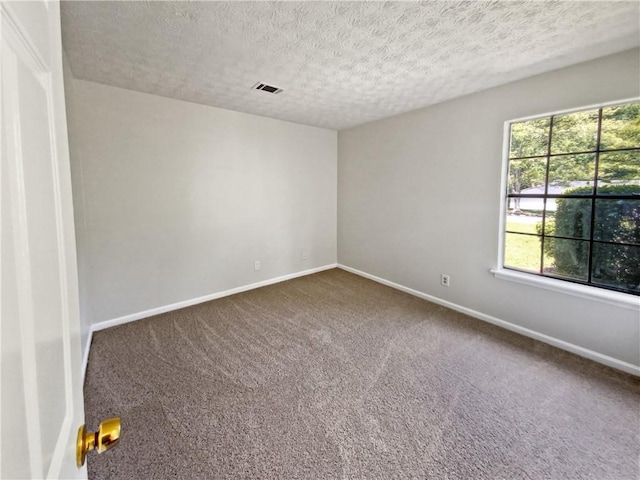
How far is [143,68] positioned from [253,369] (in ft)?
8.68

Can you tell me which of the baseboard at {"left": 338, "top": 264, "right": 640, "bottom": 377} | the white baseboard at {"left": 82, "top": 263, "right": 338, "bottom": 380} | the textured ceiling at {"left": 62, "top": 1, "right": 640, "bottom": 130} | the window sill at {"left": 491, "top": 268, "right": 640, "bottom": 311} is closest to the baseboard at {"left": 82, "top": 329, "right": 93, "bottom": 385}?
the white baseboard at {"left": 82, "top": 263, "right": 338, "bottom": 380}

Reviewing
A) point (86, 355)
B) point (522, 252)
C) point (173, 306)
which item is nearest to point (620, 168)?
point (522, 252)

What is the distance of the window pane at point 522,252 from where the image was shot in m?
2.70

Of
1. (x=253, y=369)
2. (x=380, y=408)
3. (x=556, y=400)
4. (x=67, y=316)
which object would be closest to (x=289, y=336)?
(x=253, y=369)

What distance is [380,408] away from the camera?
1821 mm

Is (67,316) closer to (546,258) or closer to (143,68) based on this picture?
(143,68)

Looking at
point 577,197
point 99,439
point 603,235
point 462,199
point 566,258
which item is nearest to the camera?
point 99,439

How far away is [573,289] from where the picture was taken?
2.37m

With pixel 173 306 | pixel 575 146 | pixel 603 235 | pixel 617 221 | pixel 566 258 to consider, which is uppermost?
pixel 575 146

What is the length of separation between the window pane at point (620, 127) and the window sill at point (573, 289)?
1159mm

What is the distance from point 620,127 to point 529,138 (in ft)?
1.96

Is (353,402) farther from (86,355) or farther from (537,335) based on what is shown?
(86,355)

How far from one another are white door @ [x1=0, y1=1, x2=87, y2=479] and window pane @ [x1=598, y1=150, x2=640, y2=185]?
3328 millimetres

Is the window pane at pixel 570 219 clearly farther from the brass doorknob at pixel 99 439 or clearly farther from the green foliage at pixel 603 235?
the brass doorknob at pixel 99 439
